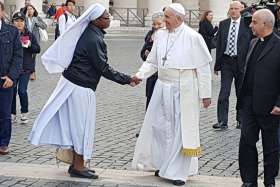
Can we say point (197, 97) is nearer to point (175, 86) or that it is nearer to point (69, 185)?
point (175, 86)

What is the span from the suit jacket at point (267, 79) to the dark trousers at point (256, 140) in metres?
0.12

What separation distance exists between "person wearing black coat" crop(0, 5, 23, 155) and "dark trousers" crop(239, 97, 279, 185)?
3.26 metres

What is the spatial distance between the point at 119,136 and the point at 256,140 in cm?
340

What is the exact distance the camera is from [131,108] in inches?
495

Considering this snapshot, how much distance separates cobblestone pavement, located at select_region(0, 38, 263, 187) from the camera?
27.1 feet

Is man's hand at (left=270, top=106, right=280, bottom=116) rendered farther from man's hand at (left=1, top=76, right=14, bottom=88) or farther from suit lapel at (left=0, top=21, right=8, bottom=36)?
suit lapel at (left=0, top=21, right=8, bottom=36)

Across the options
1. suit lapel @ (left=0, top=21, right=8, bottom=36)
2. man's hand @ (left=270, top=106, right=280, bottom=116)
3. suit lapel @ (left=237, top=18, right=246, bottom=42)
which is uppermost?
suit lapel @ (left=0, top=21, right=8, bottom=36)

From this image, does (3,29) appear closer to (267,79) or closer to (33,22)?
(267,79)

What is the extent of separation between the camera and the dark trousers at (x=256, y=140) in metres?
6.75

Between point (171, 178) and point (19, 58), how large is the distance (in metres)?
2.79

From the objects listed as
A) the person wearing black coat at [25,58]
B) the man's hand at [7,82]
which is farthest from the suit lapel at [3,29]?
the person wearing black coat at [25,58]

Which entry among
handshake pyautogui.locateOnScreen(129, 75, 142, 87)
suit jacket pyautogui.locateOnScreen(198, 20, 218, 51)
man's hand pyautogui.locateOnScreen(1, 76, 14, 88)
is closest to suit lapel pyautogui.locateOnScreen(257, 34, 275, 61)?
handshake pyautogui.locateOnScreen(129, 75, 142, 87)

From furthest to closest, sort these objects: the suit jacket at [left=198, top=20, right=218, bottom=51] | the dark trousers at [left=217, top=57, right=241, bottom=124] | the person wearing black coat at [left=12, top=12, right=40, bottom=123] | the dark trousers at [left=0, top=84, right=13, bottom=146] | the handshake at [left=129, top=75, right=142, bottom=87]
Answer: the suit jacket at [left=198, top=20, right=218, bottom=51]
the person wearing black coat at [left=12, top=12, right=40, bottom=123]
the dark trousers at [left=217, top=57, right=241, bottom=124]
the dark trousers at [left=0, top=84, right=13, bottom=146]
the handshake at [left=129, top=75, right=142, bottom=87]

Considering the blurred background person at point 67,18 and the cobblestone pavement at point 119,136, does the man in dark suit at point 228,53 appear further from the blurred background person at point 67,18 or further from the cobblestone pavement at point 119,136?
the blurred background person at point 67,18
